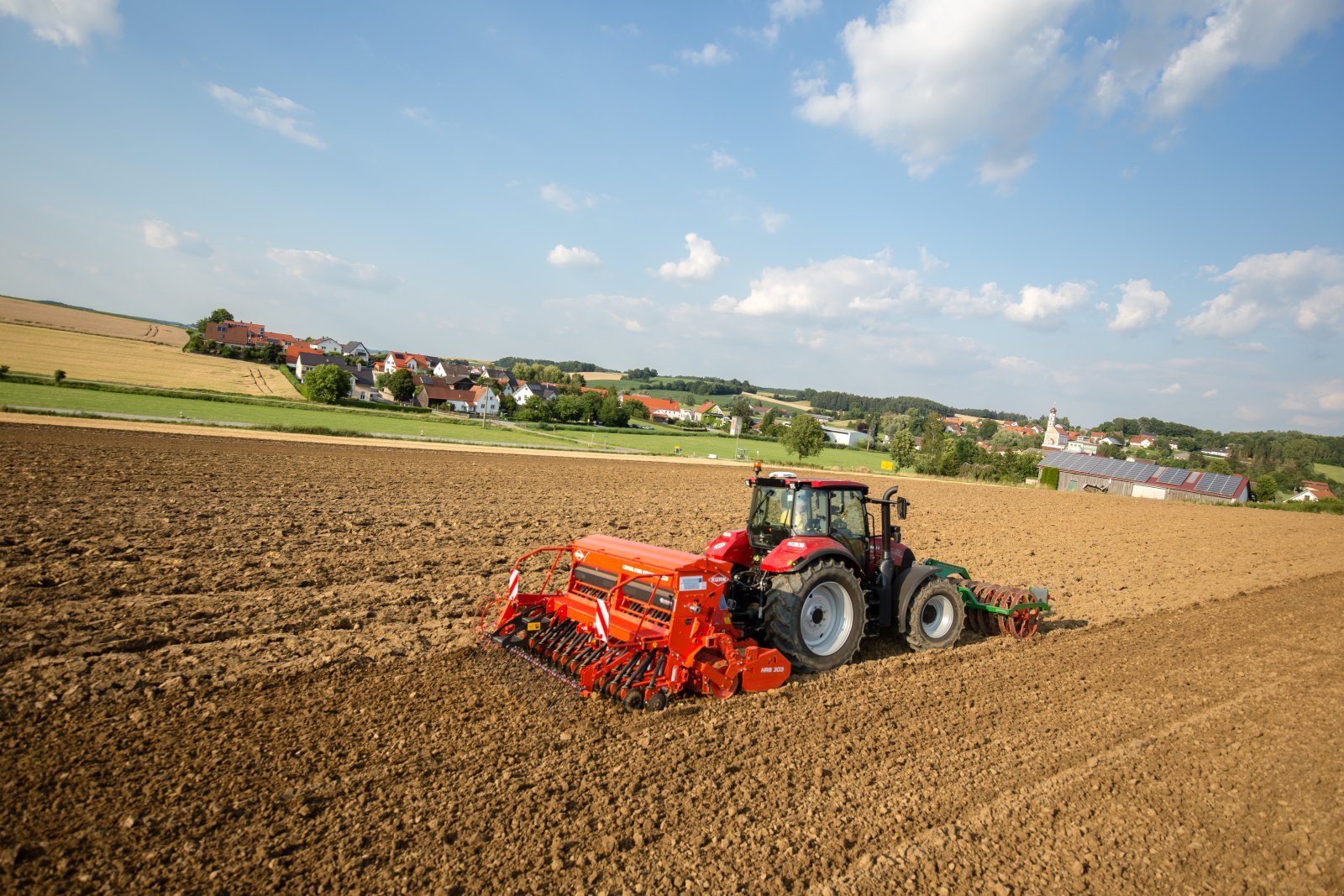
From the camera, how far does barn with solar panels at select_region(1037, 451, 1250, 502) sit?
46875 mm

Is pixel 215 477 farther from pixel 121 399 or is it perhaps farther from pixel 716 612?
pixel 121 399

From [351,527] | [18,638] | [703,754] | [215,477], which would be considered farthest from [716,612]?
[215,477]

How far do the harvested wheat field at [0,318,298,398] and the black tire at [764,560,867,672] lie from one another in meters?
51.1

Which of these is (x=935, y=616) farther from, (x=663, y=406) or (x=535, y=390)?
(x=663, y=406)

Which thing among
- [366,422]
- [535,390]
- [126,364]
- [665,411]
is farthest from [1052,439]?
[126,364]

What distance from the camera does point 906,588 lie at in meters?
7.46

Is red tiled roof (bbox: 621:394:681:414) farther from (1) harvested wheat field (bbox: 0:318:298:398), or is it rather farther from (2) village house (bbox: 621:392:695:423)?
(1) harvested wheat field (bbox: 0:318:298:398)

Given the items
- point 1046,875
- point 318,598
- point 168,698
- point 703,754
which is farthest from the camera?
point 318,598

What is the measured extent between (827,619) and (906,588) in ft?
3.96

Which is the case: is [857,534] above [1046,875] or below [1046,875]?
above

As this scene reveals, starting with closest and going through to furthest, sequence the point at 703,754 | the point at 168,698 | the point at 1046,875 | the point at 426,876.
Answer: the point at 426,876 < the point at 1046,875 < the point at 703,754 < the point at 168,698

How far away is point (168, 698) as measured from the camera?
16.9ft

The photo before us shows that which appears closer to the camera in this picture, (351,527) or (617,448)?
(351,527)

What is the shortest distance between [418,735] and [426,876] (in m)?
1.54
